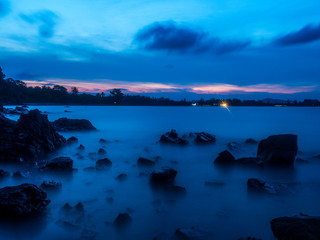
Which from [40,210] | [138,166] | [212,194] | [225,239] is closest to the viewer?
[225,239]

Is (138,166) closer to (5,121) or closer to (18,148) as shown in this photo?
(18,148)

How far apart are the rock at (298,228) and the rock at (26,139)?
10.6 meters

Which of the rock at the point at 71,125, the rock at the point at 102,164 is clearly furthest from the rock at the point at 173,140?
the rock at the point at 71,125

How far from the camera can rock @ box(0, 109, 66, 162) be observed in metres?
10.5

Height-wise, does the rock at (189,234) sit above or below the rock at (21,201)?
below

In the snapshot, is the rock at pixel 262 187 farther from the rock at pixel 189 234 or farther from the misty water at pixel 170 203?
the rock at pixel 189 234

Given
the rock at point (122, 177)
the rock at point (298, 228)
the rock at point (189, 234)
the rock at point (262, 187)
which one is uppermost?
the rock at point (298, 228)

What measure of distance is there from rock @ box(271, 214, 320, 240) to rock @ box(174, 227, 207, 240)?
61.9 inches

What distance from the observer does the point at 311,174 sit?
9.77 m

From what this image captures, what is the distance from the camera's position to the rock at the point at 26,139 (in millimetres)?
10547

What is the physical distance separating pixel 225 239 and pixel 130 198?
3.15 m

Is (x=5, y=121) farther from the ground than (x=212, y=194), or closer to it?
farther from the ground

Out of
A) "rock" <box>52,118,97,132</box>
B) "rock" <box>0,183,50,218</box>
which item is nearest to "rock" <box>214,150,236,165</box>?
"rock" <box>0,183,50,218</box>

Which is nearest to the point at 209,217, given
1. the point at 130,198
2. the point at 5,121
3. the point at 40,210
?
the point at 130,198
